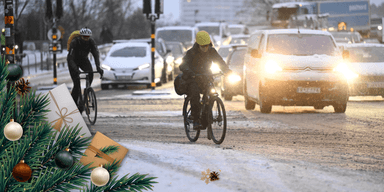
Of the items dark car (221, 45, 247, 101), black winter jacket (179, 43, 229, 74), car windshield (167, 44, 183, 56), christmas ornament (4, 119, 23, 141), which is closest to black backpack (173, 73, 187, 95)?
black winter jacket (179, 43, 229, 74)

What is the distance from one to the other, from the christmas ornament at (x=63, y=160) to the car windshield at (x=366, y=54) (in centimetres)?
1497

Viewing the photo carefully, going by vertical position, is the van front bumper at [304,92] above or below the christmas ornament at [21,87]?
below

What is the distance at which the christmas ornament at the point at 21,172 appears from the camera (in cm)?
218

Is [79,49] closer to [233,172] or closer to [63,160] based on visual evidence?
[233,172]

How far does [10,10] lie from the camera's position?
44.3ft

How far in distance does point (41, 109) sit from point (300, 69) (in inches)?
411

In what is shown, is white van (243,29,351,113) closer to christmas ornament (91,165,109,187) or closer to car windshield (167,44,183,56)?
christmas ornament (91,165,109,187)

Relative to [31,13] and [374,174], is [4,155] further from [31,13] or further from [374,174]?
[31,13]

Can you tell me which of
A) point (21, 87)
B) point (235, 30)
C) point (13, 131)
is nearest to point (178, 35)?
point (235, 30)

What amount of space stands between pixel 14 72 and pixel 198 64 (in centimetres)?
561

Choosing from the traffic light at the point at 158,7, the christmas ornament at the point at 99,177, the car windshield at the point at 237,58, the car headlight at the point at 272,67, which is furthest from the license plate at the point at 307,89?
the christmas ornament at the point at 99,177

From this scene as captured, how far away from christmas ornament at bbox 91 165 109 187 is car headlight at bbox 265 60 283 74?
10.3 meters

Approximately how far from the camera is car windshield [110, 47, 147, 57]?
883 inches

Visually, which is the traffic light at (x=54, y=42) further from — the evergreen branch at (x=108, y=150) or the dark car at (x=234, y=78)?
the evergreen branch at (x=108, y=150)
